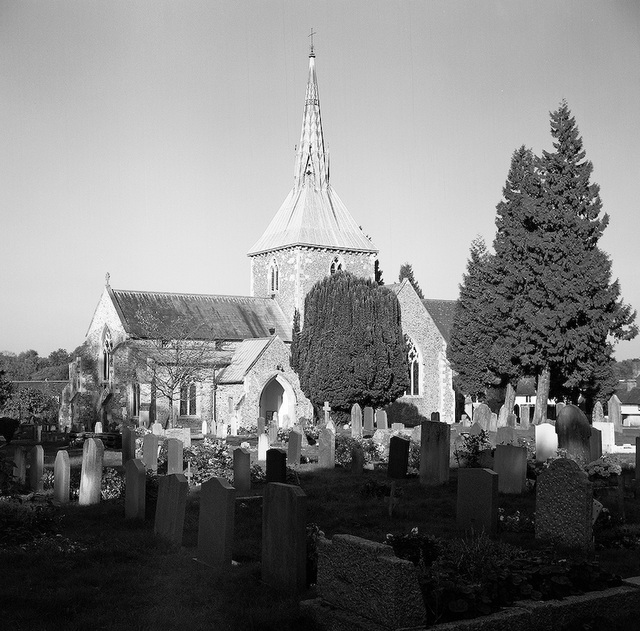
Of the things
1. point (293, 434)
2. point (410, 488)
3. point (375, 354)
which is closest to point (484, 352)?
point (375, 354)

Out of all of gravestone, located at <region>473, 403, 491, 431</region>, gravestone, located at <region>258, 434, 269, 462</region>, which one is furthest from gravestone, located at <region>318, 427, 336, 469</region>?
gravestone, located at <region>473, 403, 491, 431</region>

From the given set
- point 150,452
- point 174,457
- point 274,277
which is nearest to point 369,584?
point 174,457

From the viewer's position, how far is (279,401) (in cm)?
4062

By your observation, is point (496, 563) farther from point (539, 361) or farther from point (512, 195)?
point (512, 195)

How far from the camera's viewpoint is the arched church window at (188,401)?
38875 millimetres

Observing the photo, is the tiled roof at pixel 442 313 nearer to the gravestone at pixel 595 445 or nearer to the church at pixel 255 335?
the church at pixel 255 335

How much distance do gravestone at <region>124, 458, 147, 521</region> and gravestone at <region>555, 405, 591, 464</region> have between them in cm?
908

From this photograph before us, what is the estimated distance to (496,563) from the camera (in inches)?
→ 263

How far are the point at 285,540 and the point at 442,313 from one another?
4142 centimetres

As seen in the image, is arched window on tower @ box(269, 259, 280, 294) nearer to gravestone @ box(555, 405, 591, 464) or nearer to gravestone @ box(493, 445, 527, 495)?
gravestone @ box(555, 405, 591, 464)

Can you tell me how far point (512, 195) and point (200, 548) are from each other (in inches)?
1032

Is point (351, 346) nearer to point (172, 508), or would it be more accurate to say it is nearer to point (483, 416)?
point (483, 416)

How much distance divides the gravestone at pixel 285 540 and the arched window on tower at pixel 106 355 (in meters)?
33.3

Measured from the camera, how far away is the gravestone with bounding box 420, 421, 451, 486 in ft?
49.8
